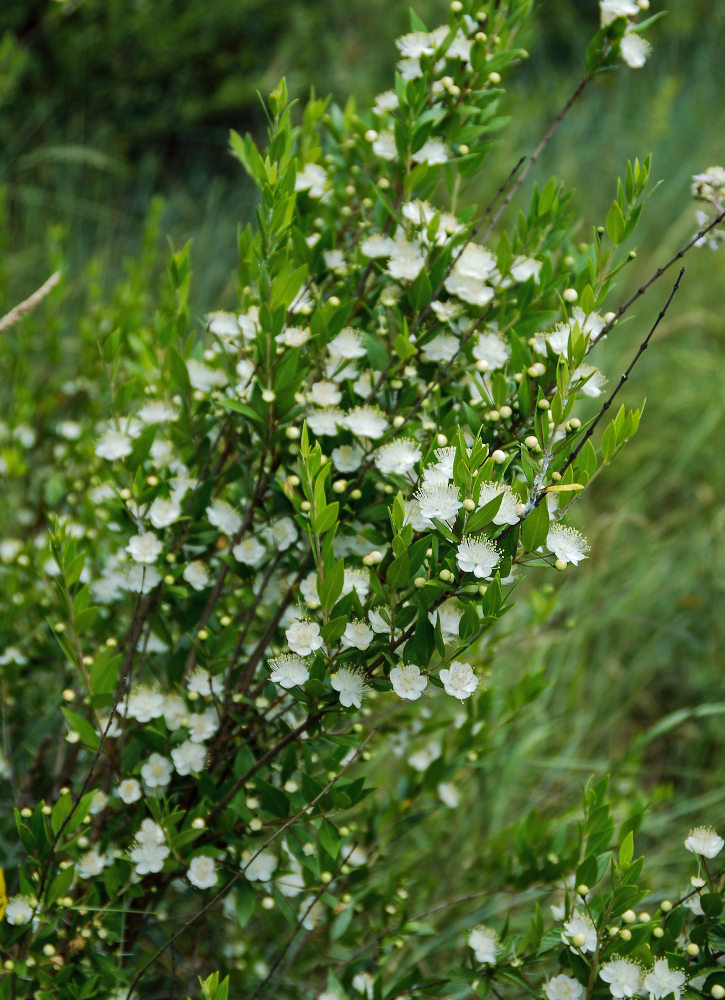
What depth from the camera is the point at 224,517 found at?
1237mm

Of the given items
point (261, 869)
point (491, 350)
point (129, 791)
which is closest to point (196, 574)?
point (129, 791)

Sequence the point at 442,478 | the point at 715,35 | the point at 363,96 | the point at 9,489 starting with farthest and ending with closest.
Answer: the point at 715,35, the point at 363,96, the point at 9,489, the point at 442,478

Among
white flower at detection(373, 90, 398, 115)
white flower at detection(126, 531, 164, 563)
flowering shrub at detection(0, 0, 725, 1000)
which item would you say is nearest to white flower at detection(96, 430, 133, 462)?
flowering shrub at detection(0, 0, 725, 1000)

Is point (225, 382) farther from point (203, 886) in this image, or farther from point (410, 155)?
point (203, 886)

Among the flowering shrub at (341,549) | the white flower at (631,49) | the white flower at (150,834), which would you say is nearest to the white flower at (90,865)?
the flowering shrub at (341,549)

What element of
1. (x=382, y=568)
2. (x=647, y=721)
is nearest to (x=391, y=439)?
(x=382, y=568)

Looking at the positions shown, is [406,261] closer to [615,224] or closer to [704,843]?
[615,224]

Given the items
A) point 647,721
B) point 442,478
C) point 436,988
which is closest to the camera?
point 442,478

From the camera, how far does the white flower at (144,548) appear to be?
1.19 m

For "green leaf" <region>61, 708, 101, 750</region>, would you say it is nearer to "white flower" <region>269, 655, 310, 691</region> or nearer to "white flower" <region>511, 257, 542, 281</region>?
"white flower" <region>269, 655, 310, 691</region>

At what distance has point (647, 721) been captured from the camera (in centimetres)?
254

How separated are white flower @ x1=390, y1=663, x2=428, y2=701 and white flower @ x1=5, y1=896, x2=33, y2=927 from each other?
540mm

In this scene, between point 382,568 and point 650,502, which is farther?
point 650,502

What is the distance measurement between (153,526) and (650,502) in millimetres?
2051
